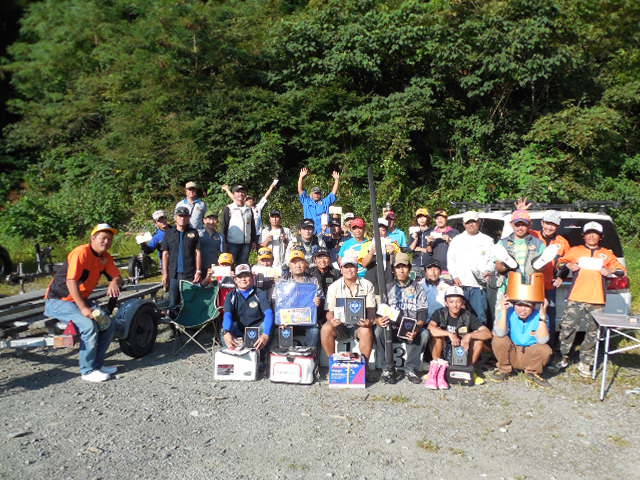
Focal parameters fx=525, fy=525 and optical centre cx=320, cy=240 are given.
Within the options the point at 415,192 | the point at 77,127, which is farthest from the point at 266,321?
the point at 77,127

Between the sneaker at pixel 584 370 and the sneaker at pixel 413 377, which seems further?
the sneaker at pixel 584 370

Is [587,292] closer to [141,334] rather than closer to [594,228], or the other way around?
[594,228]

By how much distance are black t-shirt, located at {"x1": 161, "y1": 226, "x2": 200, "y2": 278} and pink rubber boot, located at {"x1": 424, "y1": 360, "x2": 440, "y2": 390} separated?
11.5 ft

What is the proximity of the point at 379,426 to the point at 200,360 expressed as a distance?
109 inches

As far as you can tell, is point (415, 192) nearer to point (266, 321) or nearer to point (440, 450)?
point (266, 321)

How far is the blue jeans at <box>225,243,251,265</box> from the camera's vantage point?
8.25m

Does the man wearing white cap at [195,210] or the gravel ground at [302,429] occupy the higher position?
the man wearing white cap at [195,210]

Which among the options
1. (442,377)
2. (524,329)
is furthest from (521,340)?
(442,377)

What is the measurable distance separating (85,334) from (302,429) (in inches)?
108

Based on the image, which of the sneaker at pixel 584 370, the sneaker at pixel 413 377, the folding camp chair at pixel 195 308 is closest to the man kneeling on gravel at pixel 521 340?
the sneaker at pixel 584 370

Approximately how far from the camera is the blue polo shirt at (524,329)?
19.1 feet

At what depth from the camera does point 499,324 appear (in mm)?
5863

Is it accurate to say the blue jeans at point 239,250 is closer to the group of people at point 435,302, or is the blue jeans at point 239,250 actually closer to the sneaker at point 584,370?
the group of people at point 435,302

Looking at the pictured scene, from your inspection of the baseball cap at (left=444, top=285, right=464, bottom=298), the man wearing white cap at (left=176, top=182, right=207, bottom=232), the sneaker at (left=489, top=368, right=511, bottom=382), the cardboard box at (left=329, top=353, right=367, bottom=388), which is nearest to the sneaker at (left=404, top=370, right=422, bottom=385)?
the cardboard box at (left=329, top=353, right=367, bottom=388)
